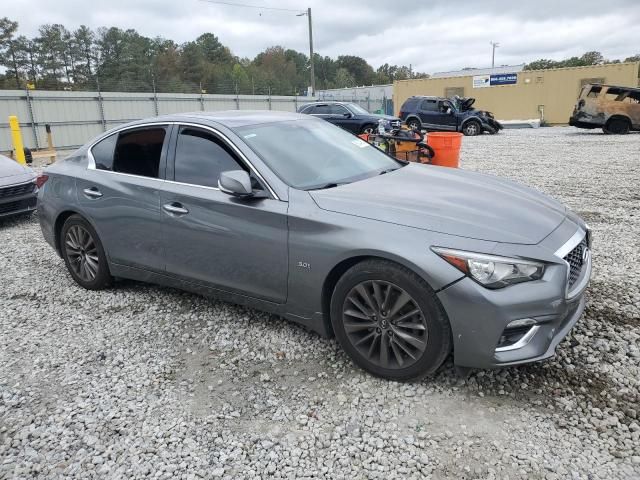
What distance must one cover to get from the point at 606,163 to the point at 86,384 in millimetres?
11897

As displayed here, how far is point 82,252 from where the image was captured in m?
4.48

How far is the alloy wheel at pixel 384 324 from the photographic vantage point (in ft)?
9.04

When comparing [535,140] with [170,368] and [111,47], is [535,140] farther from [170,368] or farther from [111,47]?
[111,47]

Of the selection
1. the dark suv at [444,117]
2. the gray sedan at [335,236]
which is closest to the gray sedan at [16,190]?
the gray sedan at [335,236]

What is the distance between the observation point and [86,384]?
122 inches

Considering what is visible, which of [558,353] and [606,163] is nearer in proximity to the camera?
[558,353]

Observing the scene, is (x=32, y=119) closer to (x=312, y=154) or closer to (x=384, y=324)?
(x=312, y=154)

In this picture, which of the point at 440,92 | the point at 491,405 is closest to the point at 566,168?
the point at 491,405

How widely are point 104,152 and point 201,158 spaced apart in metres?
1.23

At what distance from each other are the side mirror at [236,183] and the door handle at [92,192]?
4.84 ft

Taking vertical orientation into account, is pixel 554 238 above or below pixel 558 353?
above

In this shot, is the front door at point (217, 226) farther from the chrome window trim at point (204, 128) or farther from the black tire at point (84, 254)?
the black tire at point (84, 254)

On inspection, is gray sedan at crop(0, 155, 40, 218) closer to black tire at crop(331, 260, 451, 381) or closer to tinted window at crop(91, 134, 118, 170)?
tinted window at crop(91, 134, 118, 170)

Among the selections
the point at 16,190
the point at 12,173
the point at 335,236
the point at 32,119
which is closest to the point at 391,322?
the point at 335,236
